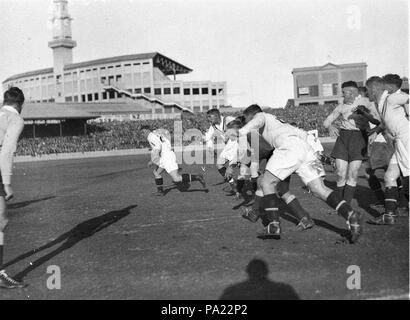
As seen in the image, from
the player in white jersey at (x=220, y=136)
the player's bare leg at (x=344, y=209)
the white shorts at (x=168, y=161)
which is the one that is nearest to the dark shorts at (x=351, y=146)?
the player's bare leg at (x=344, y=209)

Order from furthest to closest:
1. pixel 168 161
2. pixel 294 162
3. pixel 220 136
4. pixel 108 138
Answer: pixel 108 138
pixel 168 161
pixel 220 136
pixel 294 162

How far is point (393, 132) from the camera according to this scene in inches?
248

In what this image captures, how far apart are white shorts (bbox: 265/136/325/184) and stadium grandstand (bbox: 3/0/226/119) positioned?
65887 mm

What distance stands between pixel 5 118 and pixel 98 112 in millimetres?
47692

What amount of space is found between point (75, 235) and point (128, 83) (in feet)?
234

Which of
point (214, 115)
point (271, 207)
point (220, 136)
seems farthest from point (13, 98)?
point (220, 136)

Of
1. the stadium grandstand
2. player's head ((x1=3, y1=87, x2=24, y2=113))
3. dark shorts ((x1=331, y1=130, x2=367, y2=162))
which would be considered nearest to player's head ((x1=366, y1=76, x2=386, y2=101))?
dark shorts ((x1=331, y1=130, x2=367, y2=162))

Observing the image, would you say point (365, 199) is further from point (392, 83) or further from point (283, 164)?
point (283, 164)

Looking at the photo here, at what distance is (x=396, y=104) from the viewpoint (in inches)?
245

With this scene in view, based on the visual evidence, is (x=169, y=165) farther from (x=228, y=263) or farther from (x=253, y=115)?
(x=228, y=263)

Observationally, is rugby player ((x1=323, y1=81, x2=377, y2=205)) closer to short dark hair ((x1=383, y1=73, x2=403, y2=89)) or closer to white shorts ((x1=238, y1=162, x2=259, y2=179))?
short dark hair ((x1=383, y1=73, x2=403, y2=89))

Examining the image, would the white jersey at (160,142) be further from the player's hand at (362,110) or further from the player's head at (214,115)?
the player's hand at (362,110)

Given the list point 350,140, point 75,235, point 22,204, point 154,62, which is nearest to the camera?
point 350,140

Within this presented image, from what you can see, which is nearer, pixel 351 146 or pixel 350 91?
pixel 351 146
